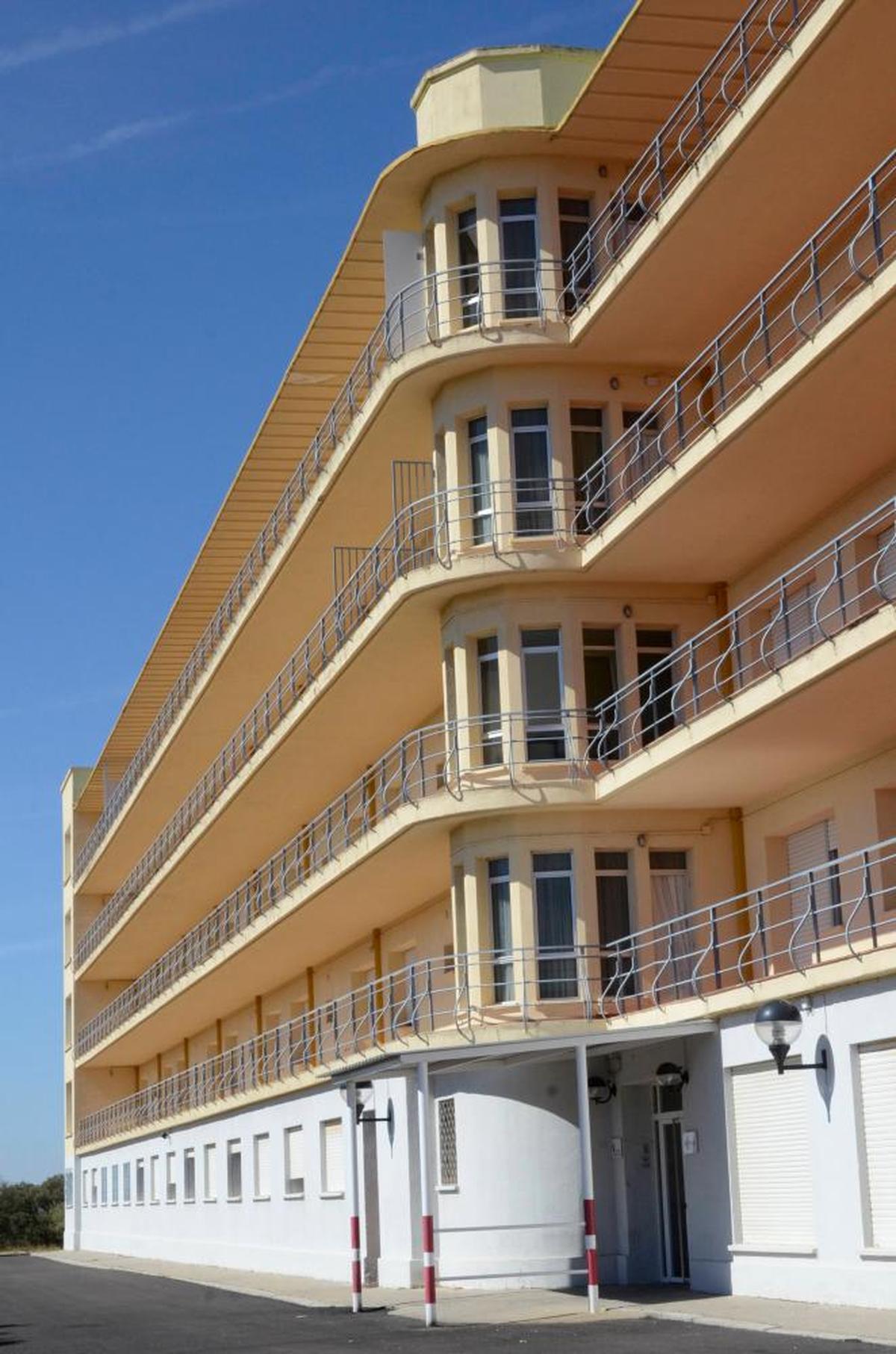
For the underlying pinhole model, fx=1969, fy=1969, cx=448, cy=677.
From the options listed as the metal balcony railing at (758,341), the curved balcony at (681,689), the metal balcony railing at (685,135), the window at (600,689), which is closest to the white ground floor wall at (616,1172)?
the curved balcony at (681,689)

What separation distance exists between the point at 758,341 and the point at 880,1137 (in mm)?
10734

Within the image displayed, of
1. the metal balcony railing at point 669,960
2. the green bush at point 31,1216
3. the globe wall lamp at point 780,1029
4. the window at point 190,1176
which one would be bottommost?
the green bush at point 31,1216

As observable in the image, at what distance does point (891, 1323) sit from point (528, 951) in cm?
963

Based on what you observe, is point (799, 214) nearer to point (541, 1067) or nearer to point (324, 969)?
point (541, 1067)

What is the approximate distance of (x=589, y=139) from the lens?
26.6 metres

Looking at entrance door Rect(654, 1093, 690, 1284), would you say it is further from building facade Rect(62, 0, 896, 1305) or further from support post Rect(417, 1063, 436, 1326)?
support post Rect(417, 1063, 436, 1326)

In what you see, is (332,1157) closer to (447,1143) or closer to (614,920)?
(447,1143)

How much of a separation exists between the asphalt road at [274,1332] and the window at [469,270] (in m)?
13.4

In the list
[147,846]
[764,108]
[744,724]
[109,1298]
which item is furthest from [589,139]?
[147,846]

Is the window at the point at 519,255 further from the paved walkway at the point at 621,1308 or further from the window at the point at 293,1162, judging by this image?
the window at the point at 293,1162

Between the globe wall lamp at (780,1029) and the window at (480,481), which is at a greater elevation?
the window at (480,481)

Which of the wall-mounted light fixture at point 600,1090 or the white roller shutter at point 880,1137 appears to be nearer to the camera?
the white roller shutter at point 880,1137

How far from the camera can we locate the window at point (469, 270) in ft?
90.3

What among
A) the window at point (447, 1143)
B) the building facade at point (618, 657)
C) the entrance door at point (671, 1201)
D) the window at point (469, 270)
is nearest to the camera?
the building facade at point (618, 657)
